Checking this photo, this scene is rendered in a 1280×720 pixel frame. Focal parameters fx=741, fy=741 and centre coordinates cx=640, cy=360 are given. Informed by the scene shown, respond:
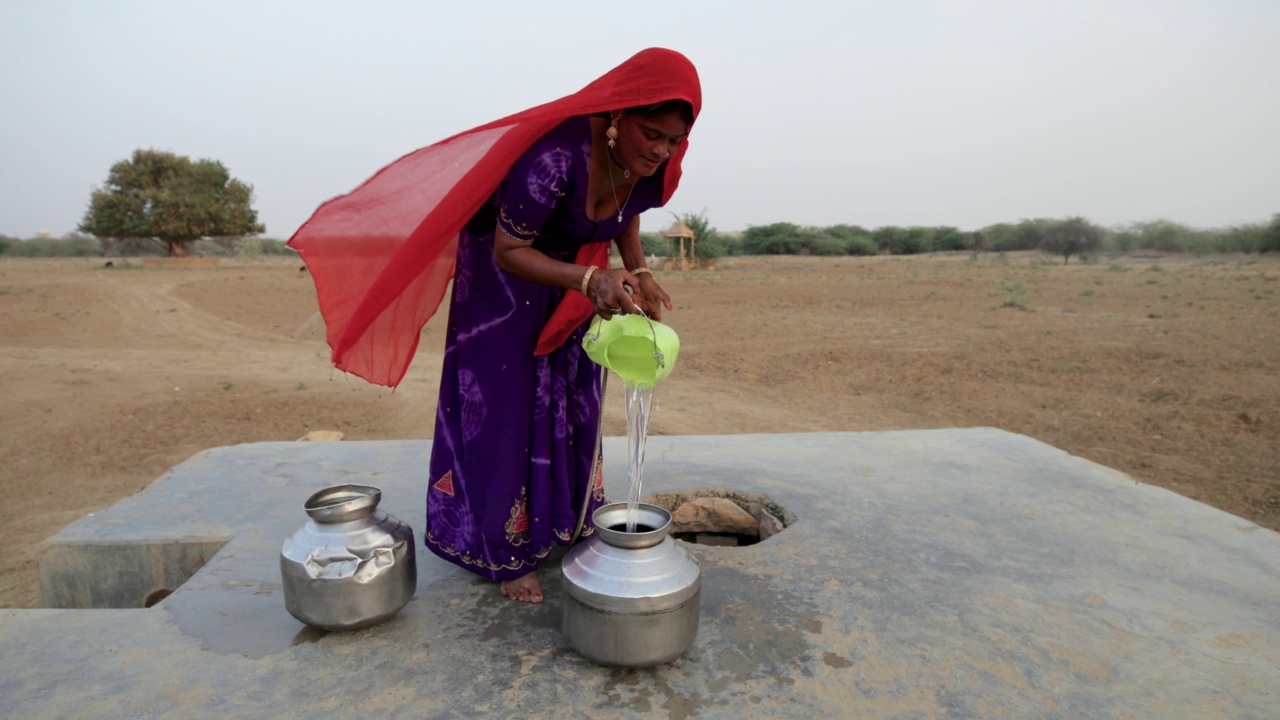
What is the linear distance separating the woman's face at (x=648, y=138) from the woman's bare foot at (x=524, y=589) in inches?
46.7

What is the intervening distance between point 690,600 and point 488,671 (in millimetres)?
509

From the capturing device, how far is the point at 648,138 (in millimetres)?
1810

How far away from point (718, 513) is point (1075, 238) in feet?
124

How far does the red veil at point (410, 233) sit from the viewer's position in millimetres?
1932

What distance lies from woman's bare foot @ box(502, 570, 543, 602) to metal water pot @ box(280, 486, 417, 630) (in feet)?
1.11

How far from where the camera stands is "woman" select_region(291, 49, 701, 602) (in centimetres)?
190

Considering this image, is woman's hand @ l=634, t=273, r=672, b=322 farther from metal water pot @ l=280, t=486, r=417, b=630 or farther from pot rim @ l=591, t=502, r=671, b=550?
metal water pot @ l=280, t=486, r=417, b=630

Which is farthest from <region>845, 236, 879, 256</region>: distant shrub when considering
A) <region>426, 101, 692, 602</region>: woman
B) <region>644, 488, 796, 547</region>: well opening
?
<region>426, 101, 692, 602</region>: woman

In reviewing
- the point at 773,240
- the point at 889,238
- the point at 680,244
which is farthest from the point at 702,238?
the point at 889,238

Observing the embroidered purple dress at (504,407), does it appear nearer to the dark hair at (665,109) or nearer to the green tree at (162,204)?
the dark hair at (665,109)

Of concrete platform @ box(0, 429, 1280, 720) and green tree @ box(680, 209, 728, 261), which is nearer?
concrete platform @ box(0, 429, 1280, 720)

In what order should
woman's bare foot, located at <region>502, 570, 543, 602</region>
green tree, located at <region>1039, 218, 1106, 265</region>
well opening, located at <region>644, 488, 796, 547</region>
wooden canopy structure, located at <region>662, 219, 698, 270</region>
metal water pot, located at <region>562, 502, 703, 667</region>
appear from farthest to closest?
1. green tree, located at <region>1039, 218, 1106, 265</region>
2. wooden canopy structure, located at <region>662, 219, 698, 270</region>
3. well opening, located at <region>644, 488, 796, 547</region>
4. woman's bare foot, located at <region>502, 570, 543, 602</region>
5. metal water pot, located at <region>562, 502, 703, 667</region>

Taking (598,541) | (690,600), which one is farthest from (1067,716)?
(598,541)

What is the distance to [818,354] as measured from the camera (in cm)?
970
